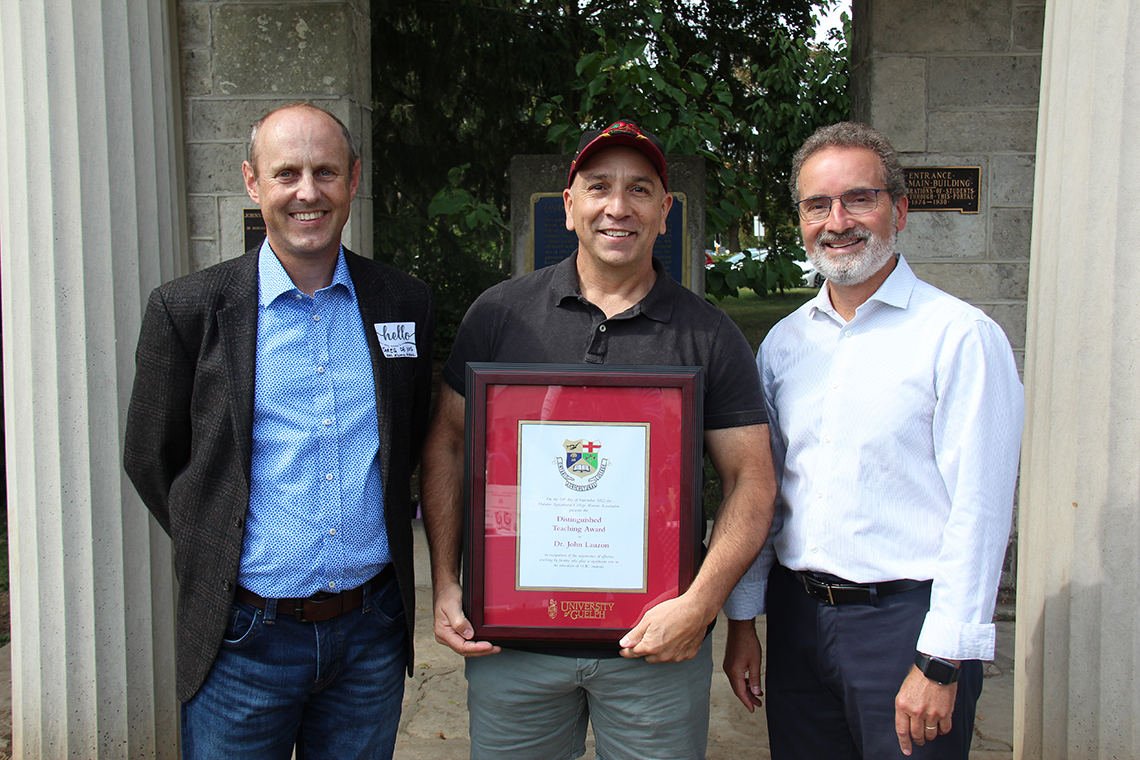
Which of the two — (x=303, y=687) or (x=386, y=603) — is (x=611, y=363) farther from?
(x=303, y=687)

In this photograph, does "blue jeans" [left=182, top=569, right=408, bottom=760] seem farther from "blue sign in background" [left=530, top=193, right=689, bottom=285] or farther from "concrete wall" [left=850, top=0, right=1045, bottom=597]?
"concrete wall" [left=850, top=0, right=1045, bottom=597]

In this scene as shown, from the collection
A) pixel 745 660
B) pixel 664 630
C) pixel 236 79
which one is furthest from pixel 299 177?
pixel 236 79

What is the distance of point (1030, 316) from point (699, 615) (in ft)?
5.03

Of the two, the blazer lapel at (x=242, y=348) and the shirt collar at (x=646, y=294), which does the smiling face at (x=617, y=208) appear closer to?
the shirt collar at (x=646, y=294)

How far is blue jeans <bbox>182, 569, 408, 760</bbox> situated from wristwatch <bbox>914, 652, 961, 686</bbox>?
135 centimetres

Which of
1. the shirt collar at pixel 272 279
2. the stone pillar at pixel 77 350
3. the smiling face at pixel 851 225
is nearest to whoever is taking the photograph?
the shirt collar at pixel 272 279

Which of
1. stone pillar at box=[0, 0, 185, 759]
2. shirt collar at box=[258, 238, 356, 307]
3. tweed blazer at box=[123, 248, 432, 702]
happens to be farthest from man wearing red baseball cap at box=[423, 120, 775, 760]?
stone pillar at box=[0, 0, 185, 759]

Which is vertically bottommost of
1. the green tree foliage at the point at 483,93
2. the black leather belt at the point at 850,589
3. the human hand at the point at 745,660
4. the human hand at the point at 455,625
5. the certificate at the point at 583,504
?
the human hand at the point at 745,660

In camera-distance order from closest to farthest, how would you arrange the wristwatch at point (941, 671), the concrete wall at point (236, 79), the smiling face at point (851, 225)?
the wristwatch at point (941, 671) → the smiling face at point (851, 225) → the concrete wall at point (236, 79)

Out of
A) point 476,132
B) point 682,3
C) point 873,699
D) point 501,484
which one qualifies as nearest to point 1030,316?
point 873,699

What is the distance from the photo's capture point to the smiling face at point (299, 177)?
207 cm

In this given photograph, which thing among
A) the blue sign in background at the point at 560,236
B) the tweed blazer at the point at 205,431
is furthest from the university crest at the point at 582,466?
the blue sign in background at the point at 560,236

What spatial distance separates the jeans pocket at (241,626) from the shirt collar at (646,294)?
1.09 metres

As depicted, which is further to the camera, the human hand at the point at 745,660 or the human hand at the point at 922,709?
the human hand at the point at 745,660
